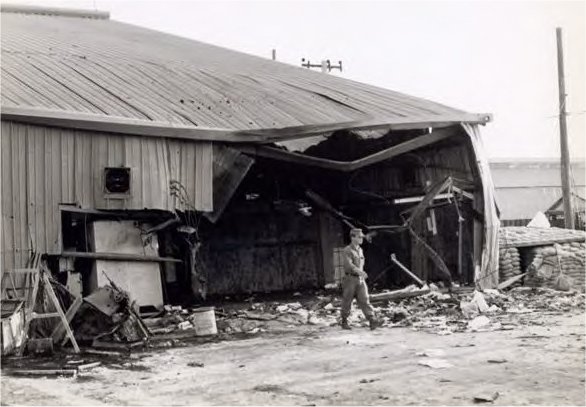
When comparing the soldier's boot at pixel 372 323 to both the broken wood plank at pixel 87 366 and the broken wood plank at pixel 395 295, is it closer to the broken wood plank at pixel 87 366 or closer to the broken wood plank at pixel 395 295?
the broken wood plank at pixel 395 295

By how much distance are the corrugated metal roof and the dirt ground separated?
525 cm

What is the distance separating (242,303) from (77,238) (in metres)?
3.93

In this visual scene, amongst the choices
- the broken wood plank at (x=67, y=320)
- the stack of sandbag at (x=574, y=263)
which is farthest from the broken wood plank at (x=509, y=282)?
the broken wood plank at (x=67, y=320)

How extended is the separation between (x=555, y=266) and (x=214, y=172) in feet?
29.3

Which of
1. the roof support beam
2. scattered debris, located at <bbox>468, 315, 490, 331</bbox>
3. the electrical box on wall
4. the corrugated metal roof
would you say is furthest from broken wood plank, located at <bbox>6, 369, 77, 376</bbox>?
the roof support beam

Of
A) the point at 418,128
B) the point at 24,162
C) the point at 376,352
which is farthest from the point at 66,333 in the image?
the point at 418,128

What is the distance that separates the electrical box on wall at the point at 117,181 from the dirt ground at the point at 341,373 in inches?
146

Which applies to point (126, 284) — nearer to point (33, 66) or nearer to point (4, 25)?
point (33, 66)

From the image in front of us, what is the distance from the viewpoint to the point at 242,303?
14828 mm

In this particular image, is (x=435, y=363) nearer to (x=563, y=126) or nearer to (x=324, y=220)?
(x=324, y=220)

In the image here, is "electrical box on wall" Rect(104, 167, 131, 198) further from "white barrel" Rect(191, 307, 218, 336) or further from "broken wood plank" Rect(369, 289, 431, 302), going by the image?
"broken wood plank" Rect(369, 289, 431, 302)

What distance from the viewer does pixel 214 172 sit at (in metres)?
13.4

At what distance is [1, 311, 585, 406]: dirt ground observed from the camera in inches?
254

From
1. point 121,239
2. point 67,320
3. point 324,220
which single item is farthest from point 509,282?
point 67,320
